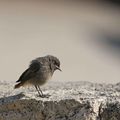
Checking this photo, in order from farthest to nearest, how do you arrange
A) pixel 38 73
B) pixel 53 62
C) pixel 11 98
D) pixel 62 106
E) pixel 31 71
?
pixel 53 62 < pixel 38 73 < pixel 31 71 < pixel 11 98 < pixel 62 106

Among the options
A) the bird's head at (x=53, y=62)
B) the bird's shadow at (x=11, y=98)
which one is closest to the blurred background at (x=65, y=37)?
the bird's head at (x=53, y=62)

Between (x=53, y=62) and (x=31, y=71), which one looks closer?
(x=31, y=71)

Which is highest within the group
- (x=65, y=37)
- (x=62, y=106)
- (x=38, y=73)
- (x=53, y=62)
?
(x=65, y=37)

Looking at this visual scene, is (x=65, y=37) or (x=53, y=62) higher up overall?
(x=65, y=37)

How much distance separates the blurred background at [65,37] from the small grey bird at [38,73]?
894 cm

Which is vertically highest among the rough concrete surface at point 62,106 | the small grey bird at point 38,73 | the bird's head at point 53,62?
the bird's head at point 53,62

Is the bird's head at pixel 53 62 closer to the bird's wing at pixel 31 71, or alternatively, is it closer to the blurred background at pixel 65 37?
the bird's wing at pixel 31 71

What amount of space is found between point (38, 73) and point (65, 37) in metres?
16.8

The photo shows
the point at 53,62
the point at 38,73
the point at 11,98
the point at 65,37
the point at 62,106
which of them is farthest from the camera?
the point at 65,37

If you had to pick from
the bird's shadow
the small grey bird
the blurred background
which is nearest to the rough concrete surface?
the bird's shadow

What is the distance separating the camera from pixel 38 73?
779 centimetres

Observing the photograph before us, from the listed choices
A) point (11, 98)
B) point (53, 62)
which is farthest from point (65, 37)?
point (11, 98)

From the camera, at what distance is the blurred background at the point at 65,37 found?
776 inches

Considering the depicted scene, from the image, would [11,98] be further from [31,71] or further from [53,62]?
[53,62]
